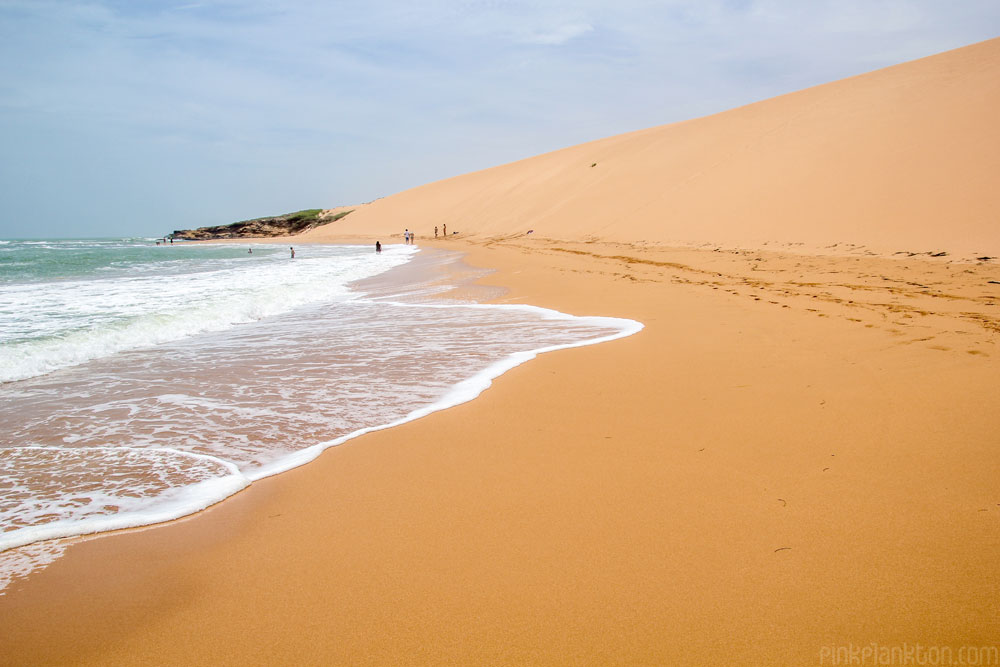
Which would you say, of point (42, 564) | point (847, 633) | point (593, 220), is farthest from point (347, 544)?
point (593, 220)

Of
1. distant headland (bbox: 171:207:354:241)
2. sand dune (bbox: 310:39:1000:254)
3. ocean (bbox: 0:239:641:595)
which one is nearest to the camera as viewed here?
ocean (bbox: 0:239:641:595)

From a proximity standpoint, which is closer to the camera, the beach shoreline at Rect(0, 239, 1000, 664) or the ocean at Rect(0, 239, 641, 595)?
the beach shoreline at Rect(0, 239, 1000, 664)

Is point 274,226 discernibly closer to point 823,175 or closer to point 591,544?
point 823,175

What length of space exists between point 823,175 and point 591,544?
17458mm

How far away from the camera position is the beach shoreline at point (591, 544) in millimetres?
1519

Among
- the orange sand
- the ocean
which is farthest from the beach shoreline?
the ocean

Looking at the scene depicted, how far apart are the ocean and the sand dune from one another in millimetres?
9337

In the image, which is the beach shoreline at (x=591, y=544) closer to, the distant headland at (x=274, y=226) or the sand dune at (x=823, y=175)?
the sand dune at (x=823, y=175)

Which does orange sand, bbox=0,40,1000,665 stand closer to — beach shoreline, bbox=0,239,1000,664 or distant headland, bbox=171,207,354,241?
beach shoreline, bbox=0,239,1000,664

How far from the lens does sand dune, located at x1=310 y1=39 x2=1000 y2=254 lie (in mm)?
11948

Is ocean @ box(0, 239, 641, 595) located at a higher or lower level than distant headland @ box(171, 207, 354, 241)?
lower

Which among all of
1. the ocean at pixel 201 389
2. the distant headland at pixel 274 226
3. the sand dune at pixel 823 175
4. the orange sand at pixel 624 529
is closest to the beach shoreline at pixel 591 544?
the orange sand at pixel 624 529

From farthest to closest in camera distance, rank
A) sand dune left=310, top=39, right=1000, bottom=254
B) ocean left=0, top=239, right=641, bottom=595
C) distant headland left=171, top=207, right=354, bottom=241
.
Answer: distant headland left=171, top=207, right=354, bottom=241 → sand dune left=310, top=39, right=1000, bottom=254 → ocean left=0, top=239, right=641, bottom=595

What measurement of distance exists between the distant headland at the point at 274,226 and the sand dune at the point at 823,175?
142 ft
